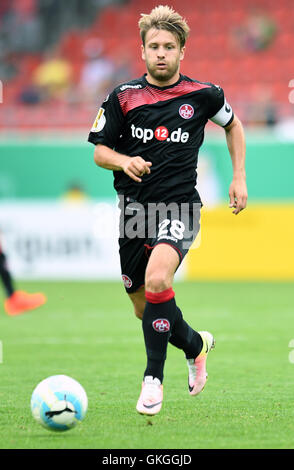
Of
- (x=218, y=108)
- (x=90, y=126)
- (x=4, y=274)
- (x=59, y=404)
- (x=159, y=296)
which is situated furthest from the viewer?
(x=90, y=126)

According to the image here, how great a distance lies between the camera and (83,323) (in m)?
9.74

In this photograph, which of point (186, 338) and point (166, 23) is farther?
point (186, 338)

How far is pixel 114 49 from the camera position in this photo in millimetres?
21391

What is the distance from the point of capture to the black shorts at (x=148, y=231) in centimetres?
514

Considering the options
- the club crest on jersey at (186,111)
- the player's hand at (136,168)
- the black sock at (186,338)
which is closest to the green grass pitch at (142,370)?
the black sock at (186,338)

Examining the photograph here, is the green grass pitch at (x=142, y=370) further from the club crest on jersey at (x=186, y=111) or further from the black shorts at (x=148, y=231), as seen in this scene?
the club crest on jersey at (x=186, y=111)

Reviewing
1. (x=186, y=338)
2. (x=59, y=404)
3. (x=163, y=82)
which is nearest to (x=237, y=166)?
(x=163, y=82)

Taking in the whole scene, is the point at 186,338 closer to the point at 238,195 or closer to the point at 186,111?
the point at 238,195

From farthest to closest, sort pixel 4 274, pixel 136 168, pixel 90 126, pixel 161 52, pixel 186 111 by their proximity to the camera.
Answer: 1. pixel 90 126
2. pixel 4 274
3. pixel 186 111
4. pixel 161 52
5. pixel 136 168

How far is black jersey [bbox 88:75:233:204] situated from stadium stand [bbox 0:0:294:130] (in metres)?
13.4

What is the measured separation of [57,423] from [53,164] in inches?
563

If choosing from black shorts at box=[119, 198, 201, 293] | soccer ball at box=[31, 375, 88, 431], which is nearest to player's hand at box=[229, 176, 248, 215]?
black shorts at box=[119, 198, 201, 293]

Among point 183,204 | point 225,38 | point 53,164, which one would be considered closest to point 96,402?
point 183,204

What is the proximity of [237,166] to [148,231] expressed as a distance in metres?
0.76
